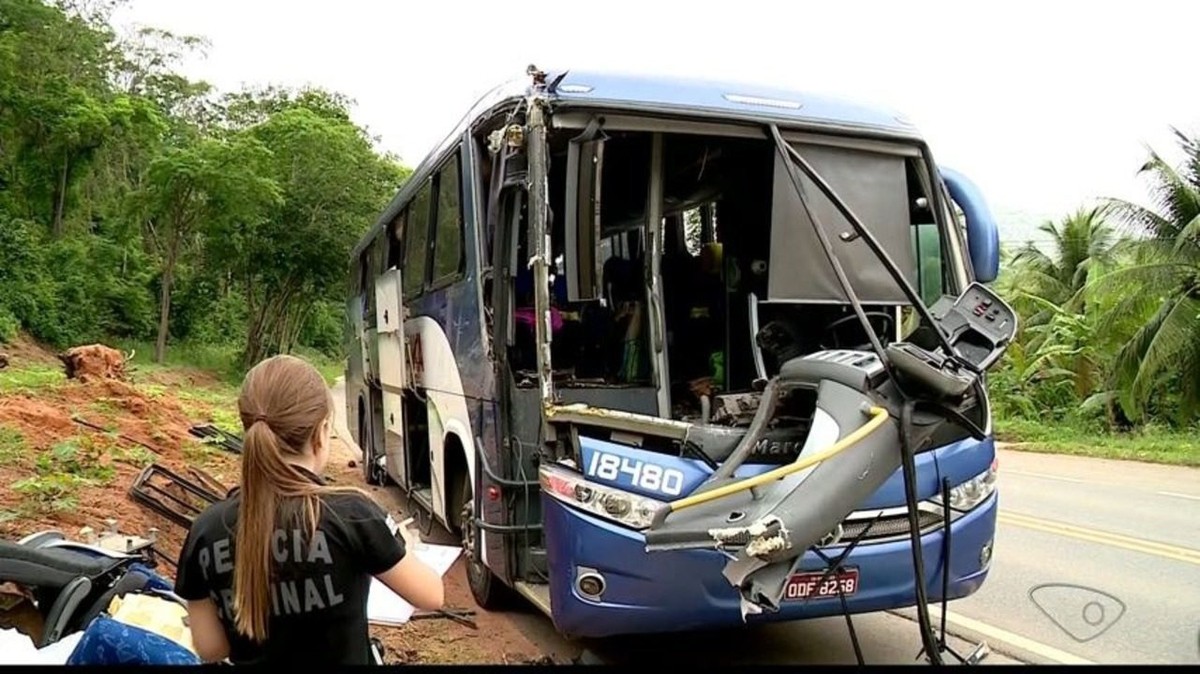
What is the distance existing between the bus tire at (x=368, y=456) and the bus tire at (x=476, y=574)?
5367 mm

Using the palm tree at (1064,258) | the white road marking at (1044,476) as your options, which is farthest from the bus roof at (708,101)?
the palm tree at (1064,258)

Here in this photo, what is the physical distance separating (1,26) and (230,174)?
7349mm

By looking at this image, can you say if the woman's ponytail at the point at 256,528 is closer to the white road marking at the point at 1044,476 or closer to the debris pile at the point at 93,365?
the white road marking at the point at 1044,476

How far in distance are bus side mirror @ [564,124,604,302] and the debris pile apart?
1344 cm

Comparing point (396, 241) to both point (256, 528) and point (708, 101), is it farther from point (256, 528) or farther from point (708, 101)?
point (256, 528)

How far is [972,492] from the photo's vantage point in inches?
176

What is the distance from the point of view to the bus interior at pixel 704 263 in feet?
16.2

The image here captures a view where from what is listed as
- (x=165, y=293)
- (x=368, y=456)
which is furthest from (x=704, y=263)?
(x=165, y=293)

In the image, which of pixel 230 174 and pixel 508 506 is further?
pixel 230 174

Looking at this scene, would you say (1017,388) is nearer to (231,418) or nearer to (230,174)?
(231,418)

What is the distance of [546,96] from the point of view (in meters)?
4.57

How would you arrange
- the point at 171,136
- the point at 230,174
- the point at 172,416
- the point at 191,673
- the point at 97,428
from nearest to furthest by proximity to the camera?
the point at 191,673, the point at 97,428, the point at 172,416, the point at 230,174, the point at 171,136

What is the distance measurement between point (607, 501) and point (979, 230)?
2732 mm

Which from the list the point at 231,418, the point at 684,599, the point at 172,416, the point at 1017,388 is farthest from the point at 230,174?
the point at 684,599
